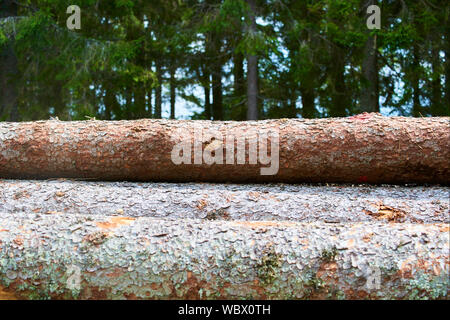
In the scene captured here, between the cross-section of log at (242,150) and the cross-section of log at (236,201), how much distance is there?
5.4 inches

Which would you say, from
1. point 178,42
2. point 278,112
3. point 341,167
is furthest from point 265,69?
point 341,167

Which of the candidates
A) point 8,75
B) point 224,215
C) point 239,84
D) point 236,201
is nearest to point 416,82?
point 239,84

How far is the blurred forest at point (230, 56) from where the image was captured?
8664mm

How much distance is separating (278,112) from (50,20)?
5961mm

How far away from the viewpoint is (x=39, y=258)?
98.6 inches

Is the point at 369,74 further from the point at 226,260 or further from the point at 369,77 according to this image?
the point at 226,260

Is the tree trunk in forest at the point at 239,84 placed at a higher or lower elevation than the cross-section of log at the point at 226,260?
higher

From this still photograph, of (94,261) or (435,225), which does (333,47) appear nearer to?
(435,225)

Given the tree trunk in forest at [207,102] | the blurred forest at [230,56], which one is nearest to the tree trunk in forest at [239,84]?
the blurred forest at [230,56]

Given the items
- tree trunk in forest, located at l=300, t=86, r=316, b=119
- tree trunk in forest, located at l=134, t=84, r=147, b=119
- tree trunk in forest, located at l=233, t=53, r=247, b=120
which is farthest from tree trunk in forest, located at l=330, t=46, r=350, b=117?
tree trunk in forest, located at l=134, t=84, r=147, b=119

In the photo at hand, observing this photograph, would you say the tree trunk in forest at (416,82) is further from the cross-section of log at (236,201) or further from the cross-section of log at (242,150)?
the cross-section of log at (236,201)

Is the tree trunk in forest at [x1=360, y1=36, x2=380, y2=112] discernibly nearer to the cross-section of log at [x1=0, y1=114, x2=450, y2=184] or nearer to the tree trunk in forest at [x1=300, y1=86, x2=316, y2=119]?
the tree trunk in forest at [x1=300, y1=86, x2=316, y2=119]

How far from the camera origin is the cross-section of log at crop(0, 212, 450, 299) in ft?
7.42

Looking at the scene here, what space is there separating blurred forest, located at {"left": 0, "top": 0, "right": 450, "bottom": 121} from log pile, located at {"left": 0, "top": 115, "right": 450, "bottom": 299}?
5.17 meters
